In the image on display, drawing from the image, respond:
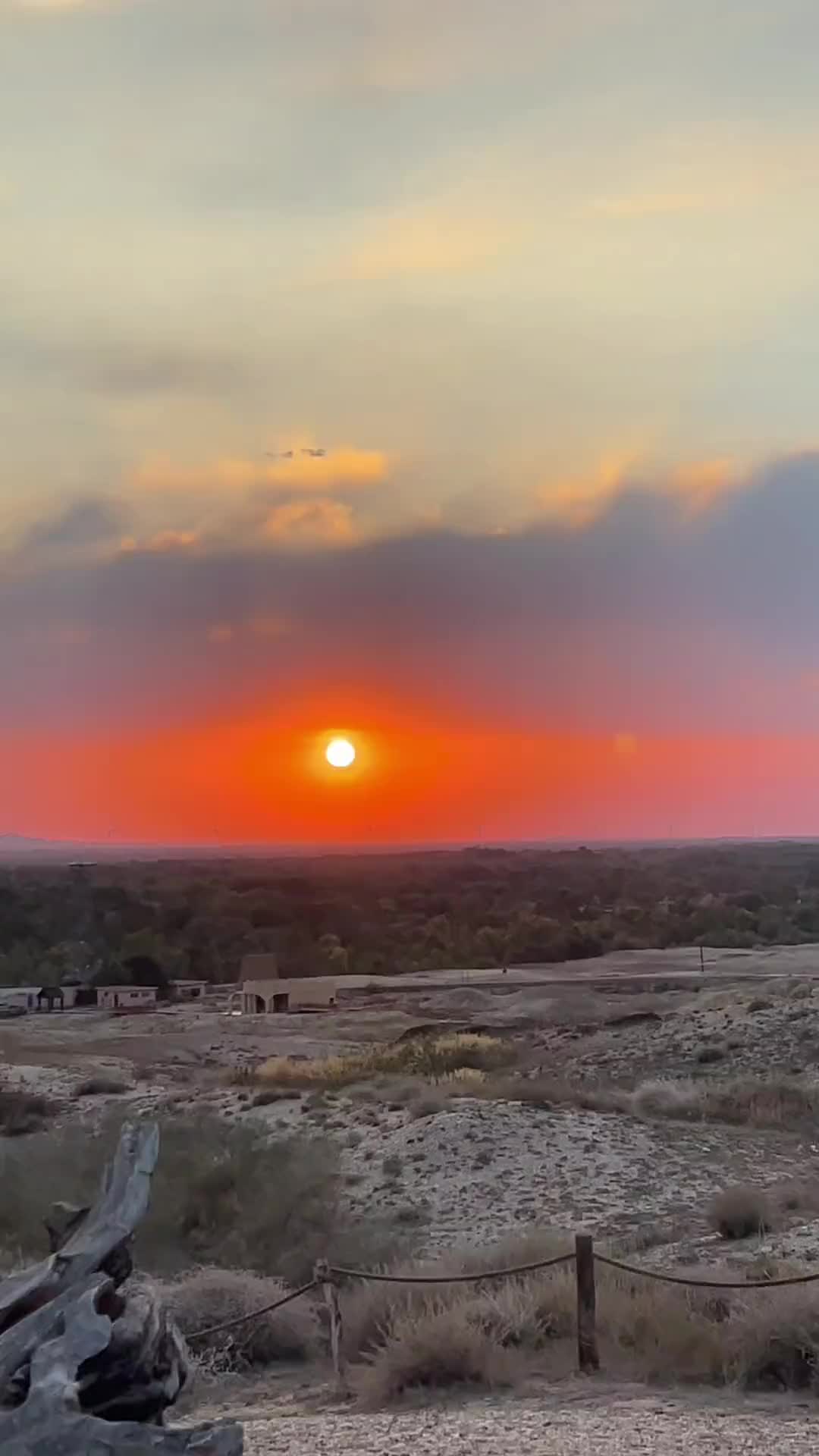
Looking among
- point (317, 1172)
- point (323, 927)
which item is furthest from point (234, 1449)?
point (323, 927)

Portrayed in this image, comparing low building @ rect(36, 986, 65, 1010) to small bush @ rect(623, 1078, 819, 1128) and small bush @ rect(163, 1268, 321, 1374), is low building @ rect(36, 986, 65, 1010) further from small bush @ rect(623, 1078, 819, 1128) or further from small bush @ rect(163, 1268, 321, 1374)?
small bush @ rect(163, 1268, 321, 1374)

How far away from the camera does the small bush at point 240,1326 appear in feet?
33.1

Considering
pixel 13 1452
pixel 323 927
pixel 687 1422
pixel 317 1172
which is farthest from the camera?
pixel 323 927

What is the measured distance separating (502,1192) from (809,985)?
22002 millimetres

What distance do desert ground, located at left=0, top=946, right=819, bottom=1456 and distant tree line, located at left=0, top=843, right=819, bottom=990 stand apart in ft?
58.6

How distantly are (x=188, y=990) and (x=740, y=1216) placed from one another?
4242cm

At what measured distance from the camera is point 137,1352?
17.5ft

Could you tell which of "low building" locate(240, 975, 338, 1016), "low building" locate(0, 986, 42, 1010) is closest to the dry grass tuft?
"low building" locate(240, 975, 338, 1016)

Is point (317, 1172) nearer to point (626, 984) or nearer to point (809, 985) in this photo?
Answer: point (809, 985)

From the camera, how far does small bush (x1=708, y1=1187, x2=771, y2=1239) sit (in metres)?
14.7

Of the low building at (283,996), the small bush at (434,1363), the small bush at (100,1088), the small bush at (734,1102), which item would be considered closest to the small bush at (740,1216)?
the small bush at (434,1363)

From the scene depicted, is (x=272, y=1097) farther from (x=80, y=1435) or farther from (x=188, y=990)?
(x=188, y=990)

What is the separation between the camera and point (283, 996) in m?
48.3

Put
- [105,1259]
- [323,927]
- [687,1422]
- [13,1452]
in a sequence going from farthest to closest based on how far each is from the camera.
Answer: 1. [323,927]
2. [687,1422]
3. [105,1259]
4. [13,1452]
